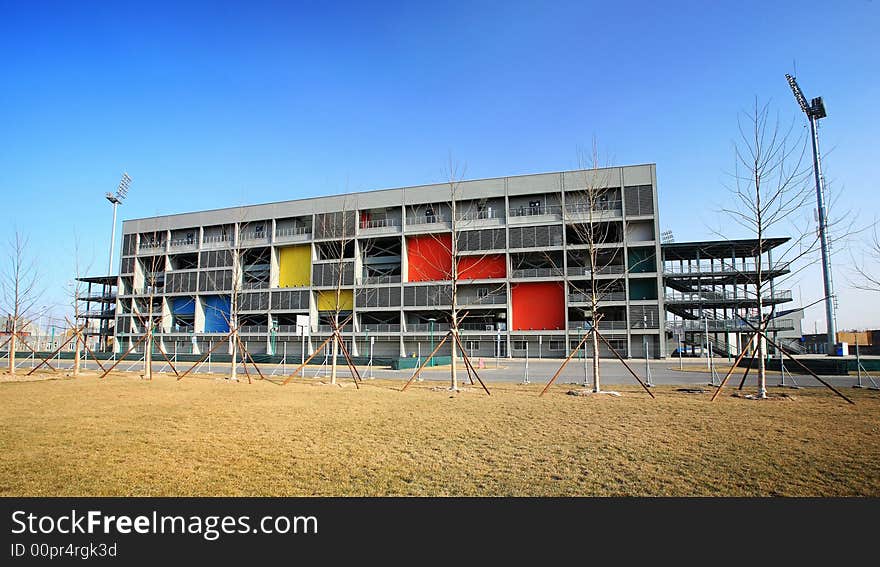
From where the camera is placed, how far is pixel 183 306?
6431 cm

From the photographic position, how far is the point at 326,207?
196 feet

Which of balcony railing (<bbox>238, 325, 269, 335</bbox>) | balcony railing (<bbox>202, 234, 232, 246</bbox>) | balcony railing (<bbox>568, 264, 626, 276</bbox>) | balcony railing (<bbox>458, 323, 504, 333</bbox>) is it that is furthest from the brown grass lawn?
balcony railing (<bbox>202, 234, 232, 246</bbox>)

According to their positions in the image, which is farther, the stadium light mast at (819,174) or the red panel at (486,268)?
the red panel at (486,268)

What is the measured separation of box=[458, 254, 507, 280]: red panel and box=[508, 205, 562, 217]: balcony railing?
16.1ft

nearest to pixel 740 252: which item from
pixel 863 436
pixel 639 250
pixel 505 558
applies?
pixel 639 250

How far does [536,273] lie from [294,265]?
2912 cm

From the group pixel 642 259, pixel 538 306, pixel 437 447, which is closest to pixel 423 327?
pixel 538 306

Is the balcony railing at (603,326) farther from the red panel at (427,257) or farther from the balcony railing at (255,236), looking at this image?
the balcony railing at (255,236)

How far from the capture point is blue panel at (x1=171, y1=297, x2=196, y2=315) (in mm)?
64000

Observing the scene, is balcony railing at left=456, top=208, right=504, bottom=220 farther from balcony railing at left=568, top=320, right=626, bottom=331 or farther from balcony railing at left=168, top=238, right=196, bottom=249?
Result: balcony railing at left=168, top=238, right=196, bottom=249

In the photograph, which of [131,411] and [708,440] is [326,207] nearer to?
[131,411]

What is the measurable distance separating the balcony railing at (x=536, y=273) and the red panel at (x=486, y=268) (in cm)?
146

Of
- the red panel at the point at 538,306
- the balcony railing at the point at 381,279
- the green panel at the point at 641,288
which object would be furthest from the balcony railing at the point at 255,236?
the green panel at the point at 641,288

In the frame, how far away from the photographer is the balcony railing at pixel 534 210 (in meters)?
52.2
